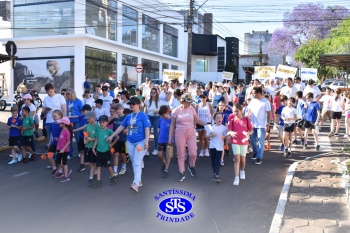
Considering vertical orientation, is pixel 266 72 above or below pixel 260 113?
above

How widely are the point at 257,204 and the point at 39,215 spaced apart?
10.9 ft

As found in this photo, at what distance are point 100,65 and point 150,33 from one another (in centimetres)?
955

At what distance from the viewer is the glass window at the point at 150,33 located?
3344 cm

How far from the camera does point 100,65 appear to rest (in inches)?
1061

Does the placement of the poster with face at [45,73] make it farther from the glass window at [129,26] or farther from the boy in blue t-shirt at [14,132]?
the boy in blue t-shirt at [14,132]

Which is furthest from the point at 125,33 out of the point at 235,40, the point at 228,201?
the point at 235,40

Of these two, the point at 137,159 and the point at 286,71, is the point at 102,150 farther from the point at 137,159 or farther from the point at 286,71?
the point at 286,71

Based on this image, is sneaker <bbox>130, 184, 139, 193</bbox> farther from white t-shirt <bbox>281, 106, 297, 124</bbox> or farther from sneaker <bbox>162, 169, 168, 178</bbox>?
white t-shirt <bbox>281, 106, 297, 124</bbox>

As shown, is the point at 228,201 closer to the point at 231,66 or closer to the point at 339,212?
the point at 339,212

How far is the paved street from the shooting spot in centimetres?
513

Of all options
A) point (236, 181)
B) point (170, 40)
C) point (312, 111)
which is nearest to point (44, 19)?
point (170, 40)

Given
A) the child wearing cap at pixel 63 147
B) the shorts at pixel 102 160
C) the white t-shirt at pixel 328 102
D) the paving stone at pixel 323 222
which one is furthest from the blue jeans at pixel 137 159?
the white t-shirt at pixel 328 102

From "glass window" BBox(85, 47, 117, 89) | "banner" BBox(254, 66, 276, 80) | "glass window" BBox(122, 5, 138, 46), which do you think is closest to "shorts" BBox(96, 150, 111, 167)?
"banner" BBox(254, 66, 276, 80)

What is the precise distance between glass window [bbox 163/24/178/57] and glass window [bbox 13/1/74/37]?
15.1 metres
